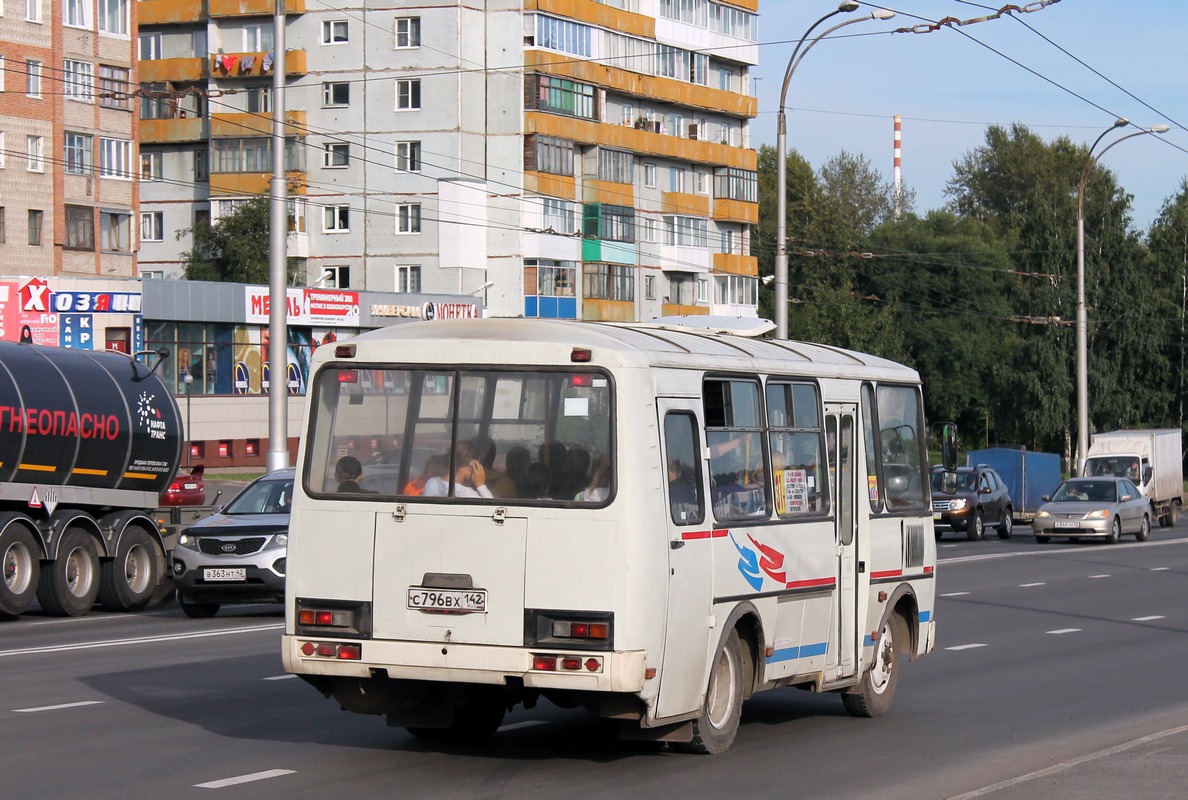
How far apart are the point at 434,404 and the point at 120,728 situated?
3234 millimetres

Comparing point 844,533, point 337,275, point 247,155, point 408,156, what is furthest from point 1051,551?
point 247,155

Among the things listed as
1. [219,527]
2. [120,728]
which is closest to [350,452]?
[120,728]

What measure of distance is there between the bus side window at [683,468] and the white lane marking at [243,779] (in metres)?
2.46

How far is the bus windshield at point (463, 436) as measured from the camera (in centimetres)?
902

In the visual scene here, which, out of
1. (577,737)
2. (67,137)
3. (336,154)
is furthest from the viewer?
(336,154)

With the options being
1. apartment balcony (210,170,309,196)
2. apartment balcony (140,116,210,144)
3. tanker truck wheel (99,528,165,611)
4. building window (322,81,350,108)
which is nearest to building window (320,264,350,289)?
apartment balcony (210,170,309,196)

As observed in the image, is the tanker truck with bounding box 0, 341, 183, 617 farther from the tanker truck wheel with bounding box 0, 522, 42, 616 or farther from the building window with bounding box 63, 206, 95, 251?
the building window with bounding box 63, 206, 95, 251

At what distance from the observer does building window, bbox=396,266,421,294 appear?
7331 centimetres

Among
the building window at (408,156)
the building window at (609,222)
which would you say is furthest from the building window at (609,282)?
the building window at (408,156)

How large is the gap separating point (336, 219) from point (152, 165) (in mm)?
11897

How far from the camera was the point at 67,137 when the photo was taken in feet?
209

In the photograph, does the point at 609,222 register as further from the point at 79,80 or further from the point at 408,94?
the point at 79,80

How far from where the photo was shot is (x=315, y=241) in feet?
247

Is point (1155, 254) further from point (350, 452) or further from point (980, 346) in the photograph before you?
point (350, 452)
